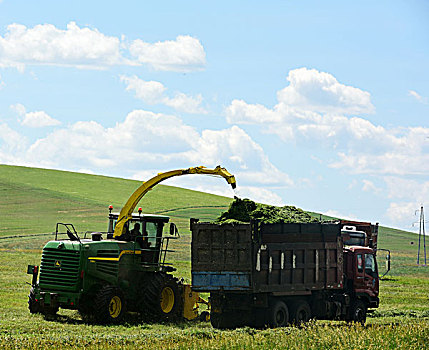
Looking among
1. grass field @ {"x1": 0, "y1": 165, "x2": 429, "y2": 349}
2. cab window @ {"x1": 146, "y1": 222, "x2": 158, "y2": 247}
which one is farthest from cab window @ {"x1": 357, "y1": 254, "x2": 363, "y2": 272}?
cab window @ {"x1": 146, "y1": 222, "x2": 158, "y2": 247}

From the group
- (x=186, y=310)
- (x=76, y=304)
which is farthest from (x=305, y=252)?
(x=76, y=304)

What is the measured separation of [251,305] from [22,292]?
34.3ft

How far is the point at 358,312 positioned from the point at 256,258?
5305 millimetres

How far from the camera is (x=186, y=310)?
2189 centimetres

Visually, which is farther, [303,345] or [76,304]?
[76,304]

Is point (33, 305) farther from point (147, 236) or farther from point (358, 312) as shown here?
point (358, 312)

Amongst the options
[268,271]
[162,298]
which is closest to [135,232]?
[162,298]

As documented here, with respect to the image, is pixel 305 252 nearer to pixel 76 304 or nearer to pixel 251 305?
pixel 251 305

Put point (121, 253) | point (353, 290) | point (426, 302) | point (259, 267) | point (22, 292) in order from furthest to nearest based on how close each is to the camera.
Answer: point (426, 302)
point (22, 292)
point (353, 290)
point (121, 253)
point (259, 267)

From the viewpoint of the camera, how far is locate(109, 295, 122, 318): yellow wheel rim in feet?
65.8

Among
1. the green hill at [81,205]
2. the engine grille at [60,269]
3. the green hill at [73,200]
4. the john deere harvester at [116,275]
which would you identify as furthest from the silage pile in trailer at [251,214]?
the green hill at [73,200]

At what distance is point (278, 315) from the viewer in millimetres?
20375

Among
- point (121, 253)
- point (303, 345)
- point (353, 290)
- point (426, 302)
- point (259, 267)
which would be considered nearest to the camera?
point (303, 345)

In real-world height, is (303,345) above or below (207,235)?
below
